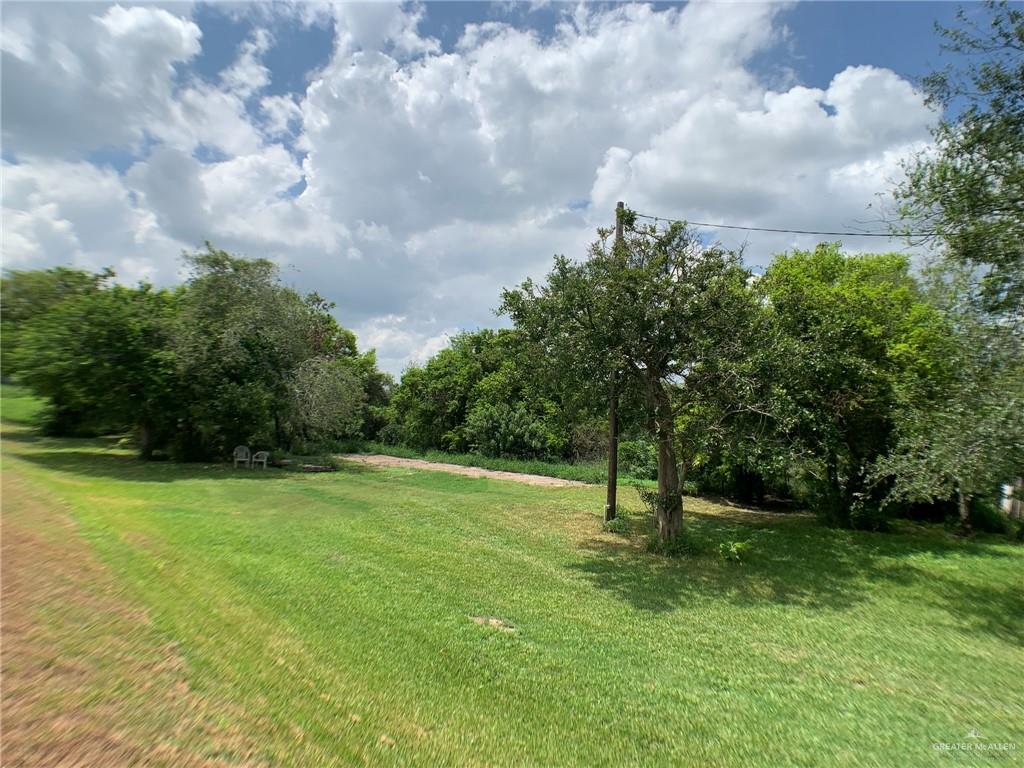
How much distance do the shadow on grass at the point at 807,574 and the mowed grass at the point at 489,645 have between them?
7 cm

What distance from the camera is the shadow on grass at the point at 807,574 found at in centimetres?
770

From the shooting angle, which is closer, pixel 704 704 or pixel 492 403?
pixel 704 704

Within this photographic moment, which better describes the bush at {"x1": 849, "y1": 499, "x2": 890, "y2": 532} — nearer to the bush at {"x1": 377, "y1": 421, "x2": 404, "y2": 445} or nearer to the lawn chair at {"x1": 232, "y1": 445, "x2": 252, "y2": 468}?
the lawn chair at {"x1": 232, "y1": 445, "x2": 252, "y2": 468}

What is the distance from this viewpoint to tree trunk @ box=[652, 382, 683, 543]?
9984mm

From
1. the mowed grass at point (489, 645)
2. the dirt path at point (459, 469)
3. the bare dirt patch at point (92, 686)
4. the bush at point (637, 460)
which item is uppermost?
the bush at point (637, 460)

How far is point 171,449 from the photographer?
66.2 feet

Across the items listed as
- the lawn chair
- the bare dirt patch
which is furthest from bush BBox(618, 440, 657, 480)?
the bare dirt patch

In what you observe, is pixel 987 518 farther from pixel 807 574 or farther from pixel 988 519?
pixel 807 574

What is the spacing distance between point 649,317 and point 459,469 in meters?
17.3

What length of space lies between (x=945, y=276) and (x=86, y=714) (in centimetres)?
1101

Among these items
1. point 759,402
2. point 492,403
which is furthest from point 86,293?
point 759,402

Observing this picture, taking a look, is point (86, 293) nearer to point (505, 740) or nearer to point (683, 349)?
point (683, 349)

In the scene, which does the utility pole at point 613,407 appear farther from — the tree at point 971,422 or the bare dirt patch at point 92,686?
the bare dirt patch at point 92,686

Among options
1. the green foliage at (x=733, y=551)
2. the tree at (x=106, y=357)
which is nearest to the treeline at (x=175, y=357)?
the tree at (x=106, y=357)
